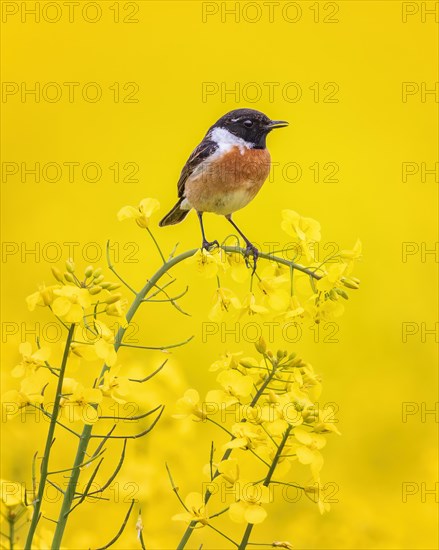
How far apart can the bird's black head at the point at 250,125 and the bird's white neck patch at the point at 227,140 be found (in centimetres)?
1

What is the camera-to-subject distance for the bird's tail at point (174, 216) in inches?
156

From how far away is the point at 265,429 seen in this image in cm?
210

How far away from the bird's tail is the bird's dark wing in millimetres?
73

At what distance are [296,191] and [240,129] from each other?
3.72 metres

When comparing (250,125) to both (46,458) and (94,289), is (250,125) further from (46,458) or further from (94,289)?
(46,458)

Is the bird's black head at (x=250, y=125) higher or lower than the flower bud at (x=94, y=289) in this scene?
higher

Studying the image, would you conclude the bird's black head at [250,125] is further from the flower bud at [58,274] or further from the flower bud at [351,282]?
the flower bud at [58,274]

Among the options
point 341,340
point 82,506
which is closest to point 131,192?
point 341,340

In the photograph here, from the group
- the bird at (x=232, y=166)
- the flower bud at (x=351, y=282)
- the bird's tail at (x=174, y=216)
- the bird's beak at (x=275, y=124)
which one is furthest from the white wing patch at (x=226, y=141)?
the flower bud at (x=351, y=282)

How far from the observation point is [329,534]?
3514mm

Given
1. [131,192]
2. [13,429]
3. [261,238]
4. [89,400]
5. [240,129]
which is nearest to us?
[89,400]

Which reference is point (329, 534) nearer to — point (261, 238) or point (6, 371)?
point (6, 371)

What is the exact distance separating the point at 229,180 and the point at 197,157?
0.23 meters

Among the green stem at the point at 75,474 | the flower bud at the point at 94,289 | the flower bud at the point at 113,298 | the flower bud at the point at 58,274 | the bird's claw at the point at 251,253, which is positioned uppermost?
the flower bud at the point at 58,274
